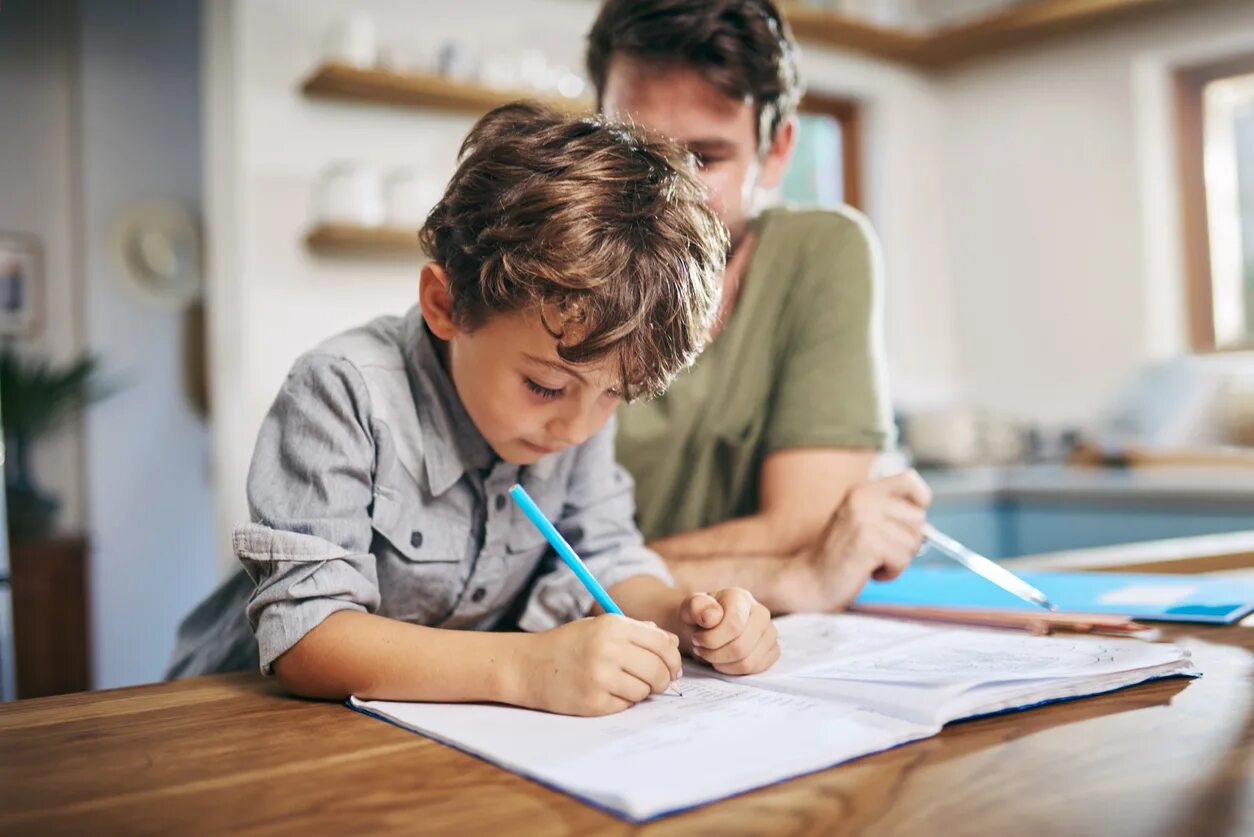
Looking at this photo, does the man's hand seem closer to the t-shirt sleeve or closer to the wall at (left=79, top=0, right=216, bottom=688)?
the t-shirt sleeve

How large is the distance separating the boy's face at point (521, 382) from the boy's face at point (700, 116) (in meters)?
0.44

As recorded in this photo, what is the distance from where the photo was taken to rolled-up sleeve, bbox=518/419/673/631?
3.19 feet

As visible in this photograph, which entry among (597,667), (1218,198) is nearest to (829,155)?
(1218,198)

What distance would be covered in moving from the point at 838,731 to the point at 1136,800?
0.15m

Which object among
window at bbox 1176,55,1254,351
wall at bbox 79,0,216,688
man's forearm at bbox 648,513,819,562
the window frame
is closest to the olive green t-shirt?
man's forearm at bbox 648,513,819,562

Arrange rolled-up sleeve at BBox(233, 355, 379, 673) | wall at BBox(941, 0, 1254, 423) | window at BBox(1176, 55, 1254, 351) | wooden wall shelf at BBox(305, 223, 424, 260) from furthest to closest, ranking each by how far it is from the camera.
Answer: wall at BBox(941, 0, 1254, 423) → window at BBox(1176, 55, 1254, 351) → wooden wall shelf at BBox(305, 223, 424, 260) → rolled-up sleeve at BBox(233, 355, 379, 673)

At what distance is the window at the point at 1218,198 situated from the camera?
439 cm

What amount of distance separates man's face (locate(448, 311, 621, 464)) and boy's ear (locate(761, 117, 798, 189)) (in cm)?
62

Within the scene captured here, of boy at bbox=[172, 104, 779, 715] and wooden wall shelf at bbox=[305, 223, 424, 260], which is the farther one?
wooden wall shelf at bbox=[305, 223, 424, 260]

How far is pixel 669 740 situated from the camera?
59 centimetres

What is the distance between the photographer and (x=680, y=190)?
0.89 metres

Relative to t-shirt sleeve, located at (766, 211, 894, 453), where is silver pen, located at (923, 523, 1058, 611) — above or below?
below

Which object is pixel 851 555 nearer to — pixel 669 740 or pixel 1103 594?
pixel 1103 594

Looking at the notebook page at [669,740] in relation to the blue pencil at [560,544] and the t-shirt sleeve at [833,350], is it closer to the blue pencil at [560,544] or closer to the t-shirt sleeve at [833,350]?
the blue pencil at [560,544]
